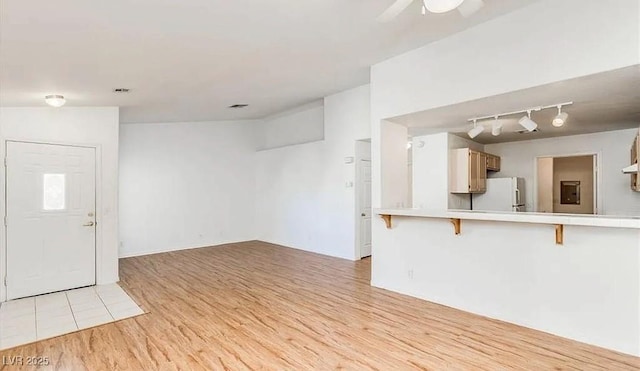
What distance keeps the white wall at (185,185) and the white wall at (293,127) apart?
34 centimetres

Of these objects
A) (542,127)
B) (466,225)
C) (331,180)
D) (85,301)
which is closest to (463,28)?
(466,225)

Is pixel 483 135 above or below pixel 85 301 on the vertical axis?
above

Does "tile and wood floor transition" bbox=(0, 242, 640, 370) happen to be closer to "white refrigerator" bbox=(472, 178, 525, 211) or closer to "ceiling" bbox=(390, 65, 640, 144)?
"ceiling" bbox=(390, 65, 640, 144)

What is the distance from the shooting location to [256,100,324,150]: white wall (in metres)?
7.59

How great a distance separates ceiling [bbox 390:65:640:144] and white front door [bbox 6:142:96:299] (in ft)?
15.0

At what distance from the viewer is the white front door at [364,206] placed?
6.46 metres

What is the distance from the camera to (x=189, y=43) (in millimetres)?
3180

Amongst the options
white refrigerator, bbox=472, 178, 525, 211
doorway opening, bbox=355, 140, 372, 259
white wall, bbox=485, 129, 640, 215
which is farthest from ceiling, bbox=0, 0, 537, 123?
white wall, bbox=485, 129, 640, 215

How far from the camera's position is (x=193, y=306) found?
3.99 meters

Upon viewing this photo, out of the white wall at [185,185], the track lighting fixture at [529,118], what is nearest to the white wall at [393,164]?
the track lighting fixture at [529,118]

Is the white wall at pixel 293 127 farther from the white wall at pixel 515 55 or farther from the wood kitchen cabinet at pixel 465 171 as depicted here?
the white wall at pixel 515 55

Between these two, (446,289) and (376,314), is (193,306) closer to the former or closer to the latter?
(376,314)

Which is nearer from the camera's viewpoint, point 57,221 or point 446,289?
point 446,289

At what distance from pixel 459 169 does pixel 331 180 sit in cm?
238
